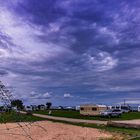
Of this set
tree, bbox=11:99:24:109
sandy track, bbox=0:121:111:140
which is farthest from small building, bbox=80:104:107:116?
tree, bbox=11:99:24:109

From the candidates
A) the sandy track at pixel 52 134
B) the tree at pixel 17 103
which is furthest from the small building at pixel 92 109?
the tree at pixel 17 103

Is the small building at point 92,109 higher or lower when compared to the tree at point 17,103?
higher

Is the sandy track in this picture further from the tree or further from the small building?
the small building

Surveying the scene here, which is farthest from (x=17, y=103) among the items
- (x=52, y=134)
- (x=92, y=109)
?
(x=92, y=109)

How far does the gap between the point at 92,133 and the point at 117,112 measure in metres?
39.3

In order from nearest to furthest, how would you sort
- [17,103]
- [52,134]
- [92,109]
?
[17,103] → [52,134] → [92,109]

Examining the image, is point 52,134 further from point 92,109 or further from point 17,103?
point 92,109

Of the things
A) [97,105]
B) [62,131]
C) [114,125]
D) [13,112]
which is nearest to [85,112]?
[97,105]

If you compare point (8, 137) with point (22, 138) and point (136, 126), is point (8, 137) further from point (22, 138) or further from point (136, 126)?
point (136, 126)

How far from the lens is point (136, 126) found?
31562 mm

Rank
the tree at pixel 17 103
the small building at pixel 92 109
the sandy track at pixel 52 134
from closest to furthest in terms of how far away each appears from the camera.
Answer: the tree at pixel 17 103 → the sandy track at pixel 52 134 → the small building at pixel 92 109

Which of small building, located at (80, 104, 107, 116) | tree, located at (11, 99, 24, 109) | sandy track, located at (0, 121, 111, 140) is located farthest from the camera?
small building, located at (80, 104, 107, 116)

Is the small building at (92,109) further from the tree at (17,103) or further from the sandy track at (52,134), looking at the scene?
the tree at (17,103)

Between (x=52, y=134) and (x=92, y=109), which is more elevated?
(x=92, y=109)
